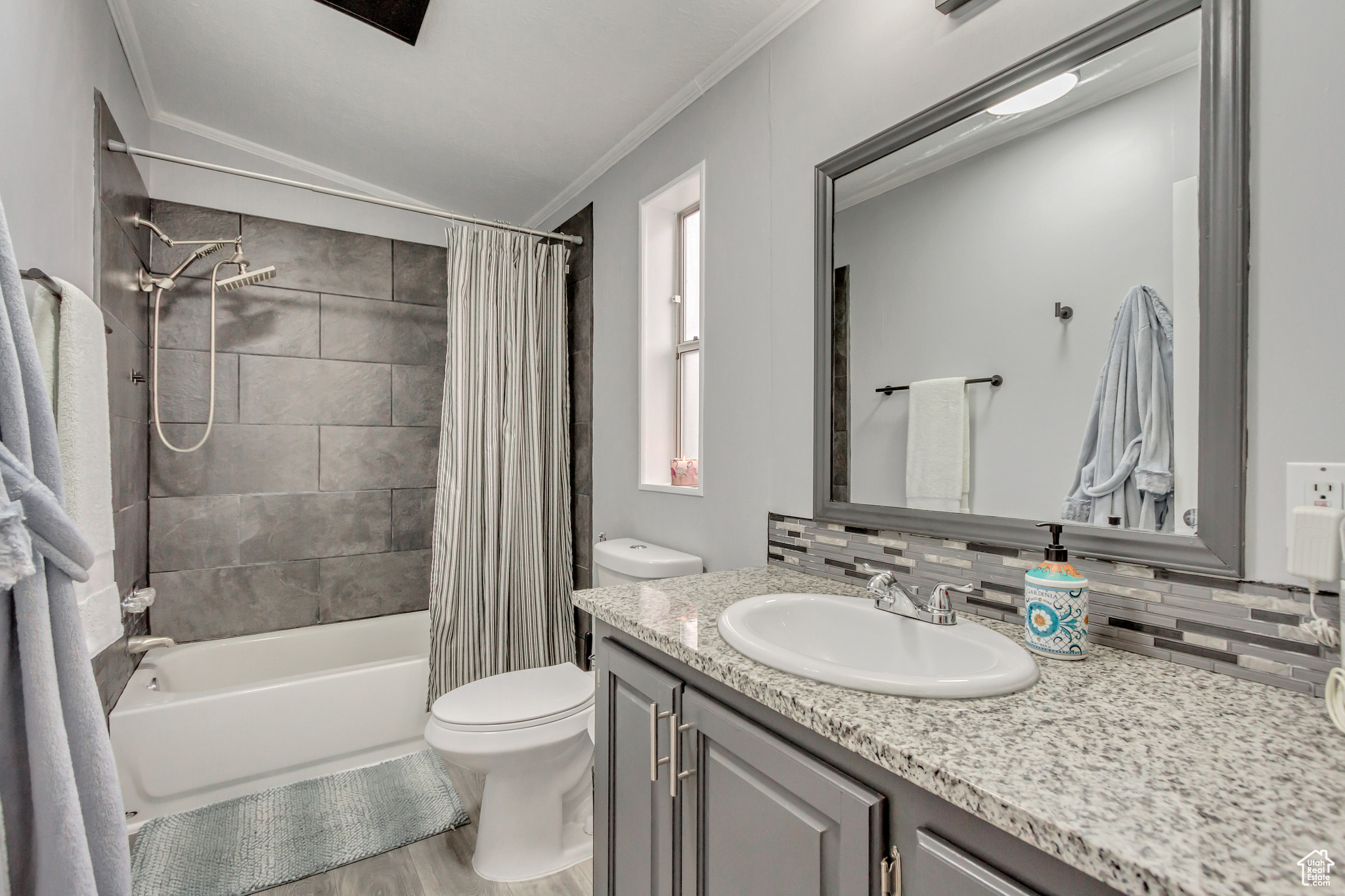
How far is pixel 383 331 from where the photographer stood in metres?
2.94

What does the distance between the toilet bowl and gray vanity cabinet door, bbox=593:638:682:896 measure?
0.44m

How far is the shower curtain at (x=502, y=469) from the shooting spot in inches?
98.8

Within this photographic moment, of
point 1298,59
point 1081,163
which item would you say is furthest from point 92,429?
point 1298,59

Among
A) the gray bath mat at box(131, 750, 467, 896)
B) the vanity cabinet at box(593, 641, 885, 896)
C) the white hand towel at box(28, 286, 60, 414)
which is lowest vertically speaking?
the gray bath mat at box(131, 750, 467, 896)

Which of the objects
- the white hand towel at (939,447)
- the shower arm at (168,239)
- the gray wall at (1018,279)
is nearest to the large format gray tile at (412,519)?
the shower arm at (168,239)

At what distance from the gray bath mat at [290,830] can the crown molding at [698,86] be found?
2457 mm

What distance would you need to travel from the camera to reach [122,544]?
2.05 m

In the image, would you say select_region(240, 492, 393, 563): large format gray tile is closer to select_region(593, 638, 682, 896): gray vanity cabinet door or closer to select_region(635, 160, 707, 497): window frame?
select_region(635, 160, 707, 497): window frame

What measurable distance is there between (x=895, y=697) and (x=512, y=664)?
2167 mm

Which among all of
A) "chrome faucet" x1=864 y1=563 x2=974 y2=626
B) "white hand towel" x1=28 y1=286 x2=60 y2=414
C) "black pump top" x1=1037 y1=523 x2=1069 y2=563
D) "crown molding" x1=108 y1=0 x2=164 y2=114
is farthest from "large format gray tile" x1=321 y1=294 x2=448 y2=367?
"black pump top" x1=1037 y1=523 x2=1069 y2=563

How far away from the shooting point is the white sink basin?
0.82 meters

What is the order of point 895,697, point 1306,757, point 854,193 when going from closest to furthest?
point 1306,757 → point 895,697 → point 854,193

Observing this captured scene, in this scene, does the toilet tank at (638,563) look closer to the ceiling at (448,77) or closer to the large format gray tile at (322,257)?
the ceiling at (448,77)

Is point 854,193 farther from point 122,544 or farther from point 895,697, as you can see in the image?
point 122,544
